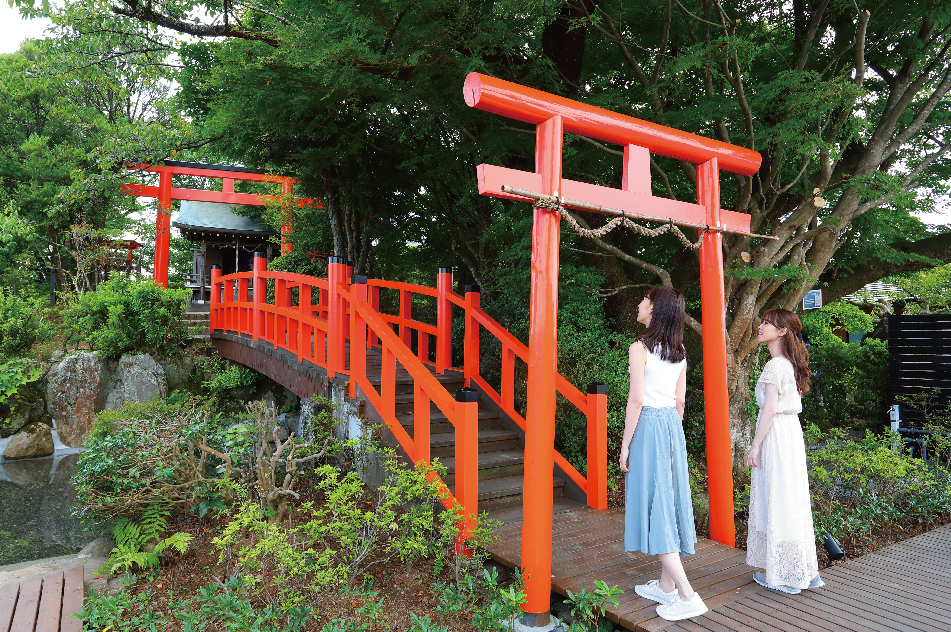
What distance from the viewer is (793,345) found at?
3.37m

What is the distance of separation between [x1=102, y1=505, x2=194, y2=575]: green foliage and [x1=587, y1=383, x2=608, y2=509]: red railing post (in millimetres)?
3378

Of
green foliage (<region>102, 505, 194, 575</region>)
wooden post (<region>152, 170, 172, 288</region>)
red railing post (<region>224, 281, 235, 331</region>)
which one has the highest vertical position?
wooden post (<region>152, 170, 172, 288</region>)

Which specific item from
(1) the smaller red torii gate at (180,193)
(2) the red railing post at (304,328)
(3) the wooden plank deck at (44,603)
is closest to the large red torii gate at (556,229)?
(3) the wooden plank deck at (44,603)

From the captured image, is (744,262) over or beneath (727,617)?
over

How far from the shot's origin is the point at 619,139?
149 inches

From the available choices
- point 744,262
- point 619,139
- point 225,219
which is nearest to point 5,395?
point 225,219

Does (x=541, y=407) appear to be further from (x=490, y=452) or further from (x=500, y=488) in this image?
(x=490, y=452)

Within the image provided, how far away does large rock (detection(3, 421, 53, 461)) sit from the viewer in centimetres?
938

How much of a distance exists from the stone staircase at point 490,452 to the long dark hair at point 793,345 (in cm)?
199

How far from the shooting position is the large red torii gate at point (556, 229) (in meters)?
3.17

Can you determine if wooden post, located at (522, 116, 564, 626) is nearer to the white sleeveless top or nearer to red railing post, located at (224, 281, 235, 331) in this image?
the white sleeveless top

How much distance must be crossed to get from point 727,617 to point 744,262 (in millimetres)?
3576

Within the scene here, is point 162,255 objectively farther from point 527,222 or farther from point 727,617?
point 727,617

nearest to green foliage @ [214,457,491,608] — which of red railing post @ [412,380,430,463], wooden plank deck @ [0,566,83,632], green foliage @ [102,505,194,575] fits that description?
red railing post @ [412,380,430,463]
